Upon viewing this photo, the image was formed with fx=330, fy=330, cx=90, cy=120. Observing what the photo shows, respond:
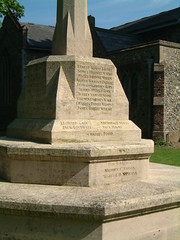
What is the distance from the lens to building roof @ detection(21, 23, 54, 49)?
2681cm

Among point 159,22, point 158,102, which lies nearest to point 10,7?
point 158,102

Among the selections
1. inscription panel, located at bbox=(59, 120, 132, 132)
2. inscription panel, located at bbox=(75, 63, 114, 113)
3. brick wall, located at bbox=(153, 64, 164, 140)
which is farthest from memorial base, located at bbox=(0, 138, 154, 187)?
brick wall, located at bbox=(153, 64, 164, 140)

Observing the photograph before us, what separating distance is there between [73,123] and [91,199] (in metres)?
1.42

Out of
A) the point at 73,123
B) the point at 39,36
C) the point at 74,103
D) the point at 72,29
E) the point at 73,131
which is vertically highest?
the point at 39,36

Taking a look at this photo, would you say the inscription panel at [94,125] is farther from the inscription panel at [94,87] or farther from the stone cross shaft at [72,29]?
the stone cross shaft at [72,29]

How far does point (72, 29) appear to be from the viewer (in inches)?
201

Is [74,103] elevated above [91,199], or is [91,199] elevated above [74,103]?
[74,103]

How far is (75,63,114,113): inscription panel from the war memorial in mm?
15

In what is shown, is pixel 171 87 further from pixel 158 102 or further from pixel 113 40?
pixel 113 40

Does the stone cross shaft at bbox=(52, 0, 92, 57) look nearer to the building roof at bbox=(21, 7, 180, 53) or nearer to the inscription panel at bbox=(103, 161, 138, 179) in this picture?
the inscription panel at bbox=(103, 161, 138, 179)

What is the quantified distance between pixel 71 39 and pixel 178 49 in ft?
48.8

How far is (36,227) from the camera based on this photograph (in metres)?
3.54

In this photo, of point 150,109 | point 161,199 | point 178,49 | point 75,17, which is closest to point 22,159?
point 161,199

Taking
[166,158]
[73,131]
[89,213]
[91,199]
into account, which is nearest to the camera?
[89,213]
